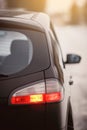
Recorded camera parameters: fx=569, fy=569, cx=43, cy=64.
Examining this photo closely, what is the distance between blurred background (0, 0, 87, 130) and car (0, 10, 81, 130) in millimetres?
1744

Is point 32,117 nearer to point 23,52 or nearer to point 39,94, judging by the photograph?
point 39,94

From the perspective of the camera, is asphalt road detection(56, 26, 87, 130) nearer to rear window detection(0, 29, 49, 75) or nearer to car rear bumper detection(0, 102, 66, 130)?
rear window detection(0, 29, 49, 75)

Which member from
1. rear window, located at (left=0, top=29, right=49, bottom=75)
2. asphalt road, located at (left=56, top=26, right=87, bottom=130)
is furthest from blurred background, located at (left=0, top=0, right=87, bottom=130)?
rear window, located at (left=0, top=29, right=49, bottom=75)

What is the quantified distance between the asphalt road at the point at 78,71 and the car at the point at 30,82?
6.18 feet

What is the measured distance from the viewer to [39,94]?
4539mm

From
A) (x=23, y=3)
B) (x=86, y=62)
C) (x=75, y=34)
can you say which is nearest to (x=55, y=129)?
(x=86, y=62)

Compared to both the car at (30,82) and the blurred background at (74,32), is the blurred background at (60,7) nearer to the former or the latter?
the blurred background at (74,32)

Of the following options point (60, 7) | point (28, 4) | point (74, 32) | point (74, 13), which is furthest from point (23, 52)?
point (60, 7)

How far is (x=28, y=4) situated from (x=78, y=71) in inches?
693

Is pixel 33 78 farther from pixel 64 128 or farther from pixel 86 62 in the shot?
pixel 86 62

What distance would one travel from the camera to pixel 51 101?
14.9ft

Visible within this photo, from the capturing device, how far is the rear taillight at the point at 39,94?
4467 millimetres

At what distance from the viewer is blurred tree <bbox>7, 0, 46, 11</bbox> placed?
2828cm

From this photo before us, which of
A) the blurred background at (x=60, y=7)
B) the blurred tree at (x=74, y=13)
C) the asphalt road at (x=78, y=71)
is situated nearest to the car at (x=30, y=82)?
the asphalt road at (x=78, y=71)
